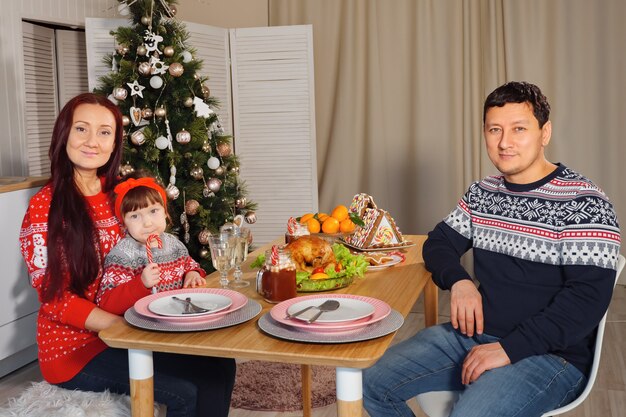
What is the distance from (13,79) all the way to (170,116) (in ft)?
3.03

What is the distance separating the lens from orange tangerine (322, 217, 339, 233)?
2.55 m

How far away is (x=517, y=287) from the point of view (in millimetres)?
1837

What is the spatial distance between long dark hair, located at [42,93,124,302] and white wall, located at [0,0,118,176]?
1926 mm

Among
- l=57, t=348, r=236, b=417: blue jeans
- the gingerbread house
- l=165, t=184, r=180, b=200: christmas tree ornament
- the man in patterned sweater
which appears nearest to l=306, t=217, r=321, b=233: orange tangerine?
the gingerbread house

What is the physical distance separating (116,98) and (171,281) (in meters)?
1.66

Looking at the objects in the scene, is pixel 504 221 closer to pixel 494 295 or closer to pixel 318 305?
pixel 494 295

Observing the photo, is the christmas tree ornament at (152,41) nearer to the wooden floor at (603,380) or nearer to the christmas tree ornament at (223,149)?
the christmas tree ornament at (223,149)

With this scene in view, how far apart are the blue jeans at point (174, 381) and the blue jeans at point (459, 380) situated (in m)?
0.39

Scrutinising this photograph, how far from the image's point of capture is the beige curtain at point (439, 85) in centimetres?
468

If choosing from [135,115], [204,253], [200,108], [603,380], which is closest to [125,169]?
[135,115]

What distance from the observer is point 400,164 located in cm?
516

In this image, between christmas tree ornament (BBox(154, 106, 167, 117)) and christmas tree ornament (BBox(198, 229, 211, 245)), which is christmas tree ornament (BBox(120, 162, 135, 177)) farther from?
christmas tree ornament (BBox(198, 229, 211, 245))

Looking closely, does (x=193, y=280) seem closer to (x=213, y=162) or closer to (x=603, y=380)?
(x=213, y=162)

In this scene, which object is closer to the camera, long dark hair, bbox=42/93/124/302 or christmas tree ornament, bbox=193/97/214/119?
long dark hair, bbox=42/93/124/302
